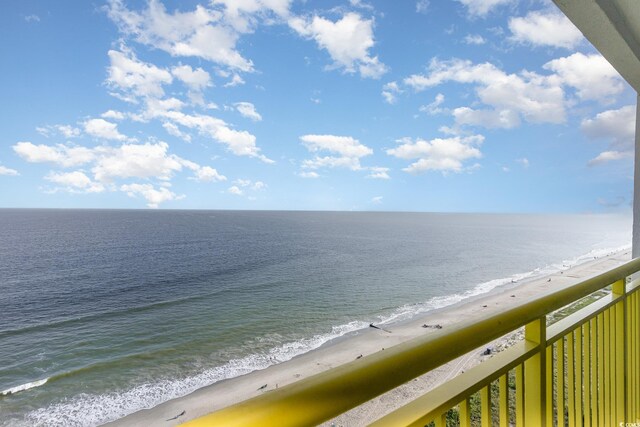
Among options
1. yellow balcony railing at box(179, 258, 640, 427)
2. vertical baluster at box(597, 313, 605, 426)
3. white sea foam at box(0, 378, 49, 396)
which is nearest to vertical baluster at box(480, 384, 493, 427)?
yellow balcony railing at box(179, 258, 640, 427)

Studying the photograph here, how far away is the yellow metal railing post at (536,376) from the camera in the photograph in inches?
46.7

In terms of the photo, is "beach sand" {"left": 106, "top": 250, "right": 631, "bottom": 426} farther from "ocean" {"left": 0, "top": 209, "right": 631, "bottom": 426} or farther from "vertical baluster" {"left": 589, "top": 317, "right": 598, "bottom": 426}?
"vertical baluster" {"left": 589, "top": 317, "right": 598, "bottom": 426}

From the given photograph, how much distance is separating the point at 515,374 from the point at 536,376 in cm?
11

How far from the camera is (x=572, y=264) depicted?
37.6m

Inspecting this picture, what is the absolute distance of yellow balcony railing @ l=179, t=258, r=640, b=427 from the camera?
55 centimetres

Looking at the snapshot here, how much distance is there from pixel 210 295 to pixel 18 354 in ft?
33.0

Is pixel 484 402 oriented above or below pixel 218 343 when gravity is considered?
above

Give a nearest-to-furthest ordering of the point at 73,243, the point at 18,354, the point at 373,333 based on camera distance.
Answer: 1. the point at 18,354
2. the point at 373,333
3. the point at 73,243

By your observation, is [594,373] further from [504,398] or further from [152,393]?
[152,393]

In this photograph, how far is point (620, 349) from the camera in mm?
1858

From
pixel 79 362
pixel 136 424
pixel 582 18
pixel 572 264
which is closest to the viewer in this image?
pixel 582 18

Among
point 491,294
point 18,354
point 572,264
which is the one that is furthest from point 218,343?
point 572,264

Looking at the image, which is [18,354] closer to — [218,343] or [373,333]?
[218,343]

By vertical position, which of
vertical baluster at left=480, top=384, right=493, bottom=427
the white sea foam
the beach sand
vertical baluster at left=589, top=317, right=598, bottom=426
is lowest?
the white sea foam
